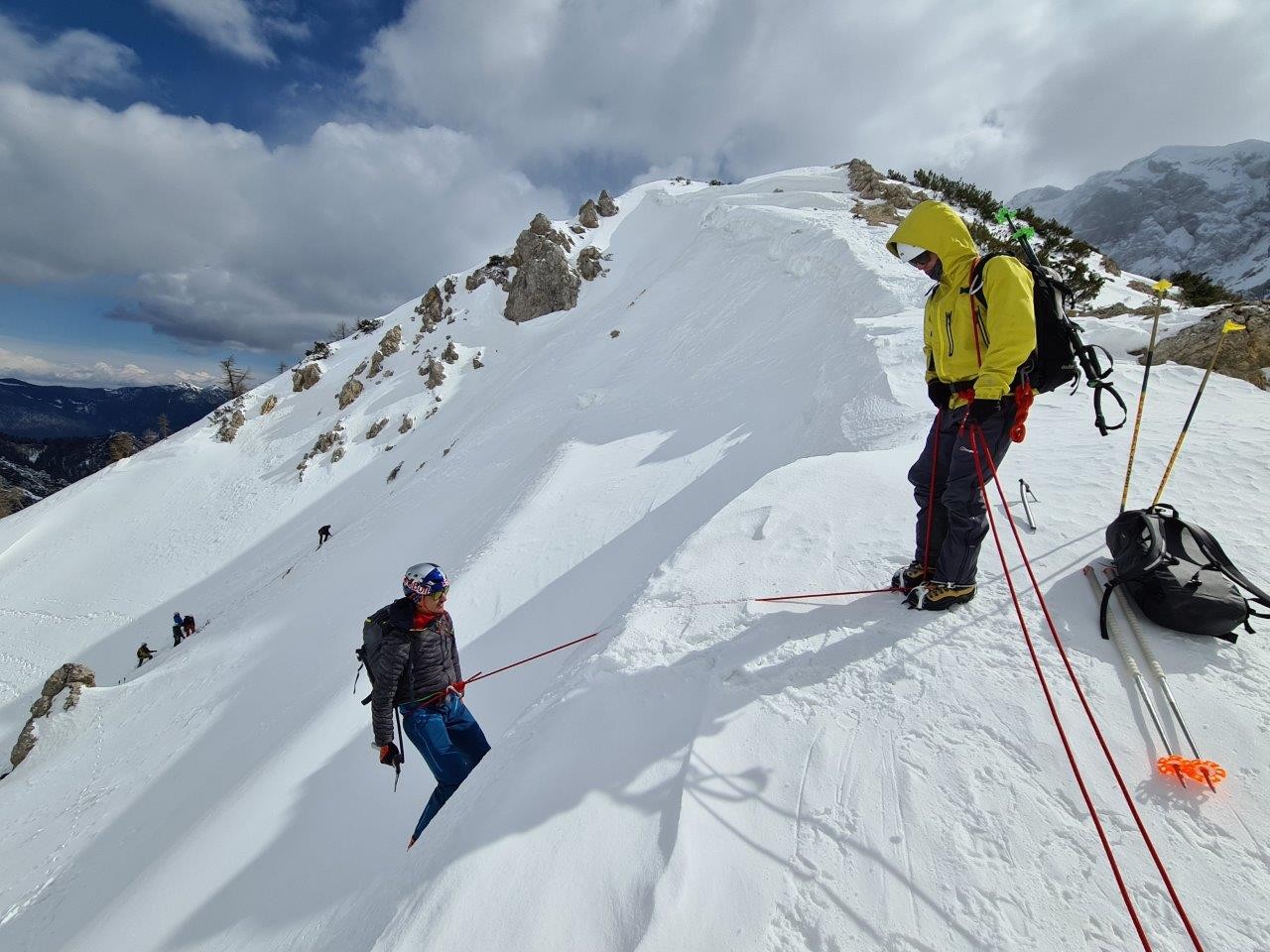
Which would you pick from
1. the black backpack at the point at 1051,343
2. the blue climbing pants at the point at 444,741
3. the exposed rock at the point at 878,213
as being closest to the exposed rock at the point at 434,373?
the exposed rock at the point at 878,213

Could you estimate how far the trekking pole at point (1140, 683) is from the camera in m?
2.23

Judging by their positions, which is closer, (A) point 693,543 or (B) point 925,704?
(B) point 925,704

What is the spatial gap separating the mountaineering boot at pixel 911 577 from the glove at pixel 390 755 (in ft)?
13.1

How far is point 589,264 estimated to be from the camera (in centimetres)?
3234

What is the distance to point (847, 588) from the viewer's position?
150 inches

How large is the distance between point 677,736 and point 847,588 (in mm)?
1760

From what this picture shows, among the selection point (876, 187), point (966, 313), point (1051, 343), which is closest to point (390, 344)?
point (876, 187)

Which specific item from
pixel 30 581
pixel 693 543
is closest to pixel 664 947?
pixel 693 543

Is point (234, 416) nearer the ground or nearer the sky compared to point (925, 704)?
nearer the sky

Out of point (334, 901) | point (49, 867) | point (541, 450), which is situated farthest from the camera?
point (541, 450)

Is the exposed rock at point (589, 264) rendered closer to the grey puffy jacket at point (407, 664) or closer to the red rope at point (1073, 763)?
the grey puffy jacket at point (407, 664)

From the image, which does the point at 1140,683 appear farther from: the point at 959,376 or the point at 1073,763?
the point at 959,376

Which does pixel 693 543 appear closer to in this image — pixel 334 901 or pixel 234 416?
pixel 334 901

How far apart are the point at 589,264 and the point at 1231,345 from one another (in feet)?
97.3
